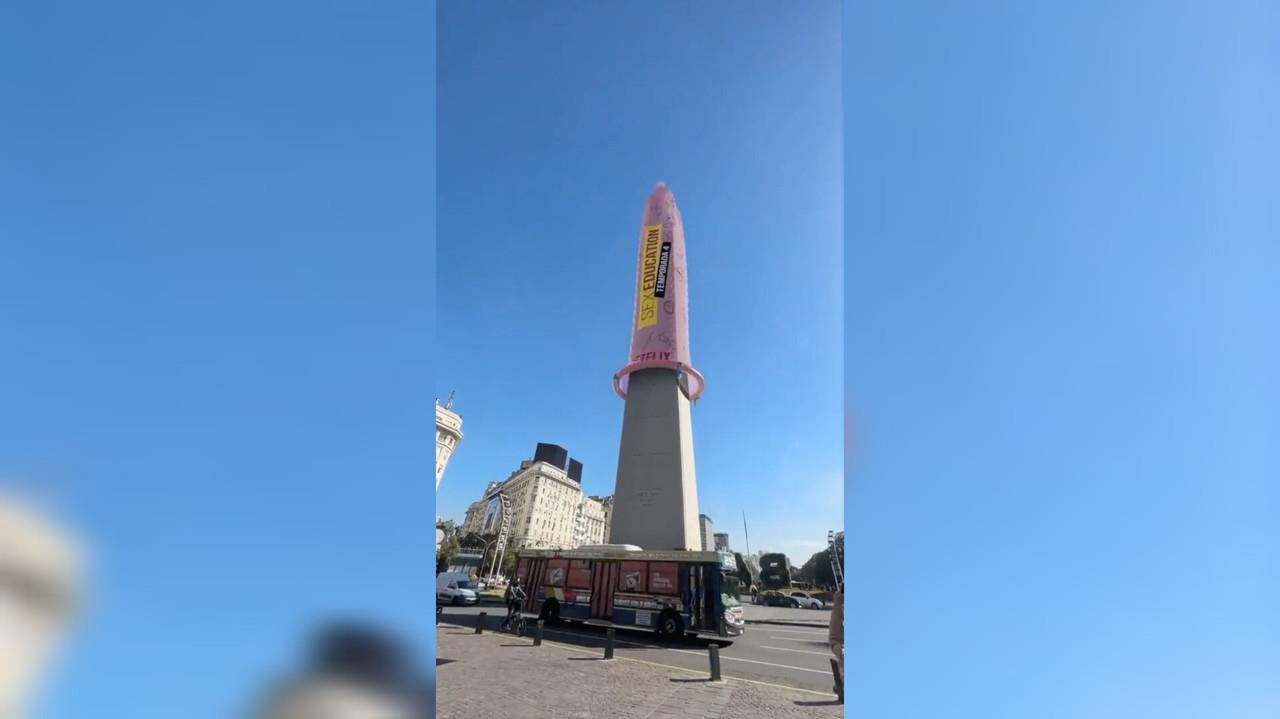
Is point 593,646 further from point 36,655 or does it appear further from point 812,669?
point 36,655

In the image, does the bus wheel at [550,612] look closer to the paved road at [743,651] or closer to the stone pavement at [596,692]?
the paved road at [743,651]

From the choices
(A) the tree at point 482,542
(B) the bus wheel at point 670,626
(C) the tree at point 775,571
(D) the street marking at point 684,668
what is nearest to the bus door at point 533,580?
(D) the street marking at point 684,668

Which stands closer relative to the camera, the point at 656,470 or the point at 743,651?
the point at 743,651

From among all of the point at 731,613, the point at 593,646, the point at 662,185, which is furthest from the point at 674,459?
the point at 662,185

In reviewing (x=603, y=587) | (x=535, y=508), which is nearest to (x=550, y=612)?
(x=603, y=587)

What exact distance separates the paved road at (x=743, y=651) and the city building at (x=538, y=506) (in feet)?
101

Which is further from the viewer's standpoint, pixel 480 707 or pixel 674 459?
pixel 674 459

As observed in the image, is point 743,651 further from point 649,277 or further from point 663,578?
point 649,277

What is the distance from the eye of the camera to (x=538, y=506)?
173ft

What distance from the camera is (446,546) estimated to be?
4084 centimetres

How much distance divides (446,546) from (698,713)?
3997 centimetres

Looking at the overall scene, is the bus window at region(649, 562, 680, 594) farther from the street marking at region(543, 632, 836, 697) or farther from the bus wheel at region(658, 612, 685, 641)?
the street marking at region(543, 632, 836, 697)

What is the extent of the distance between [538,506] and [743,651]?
45553mm

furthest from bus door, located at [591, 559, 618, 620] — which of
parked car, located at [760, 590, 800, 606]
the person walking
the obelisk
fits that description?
parked car, located at [760, 590, 800, 606]
